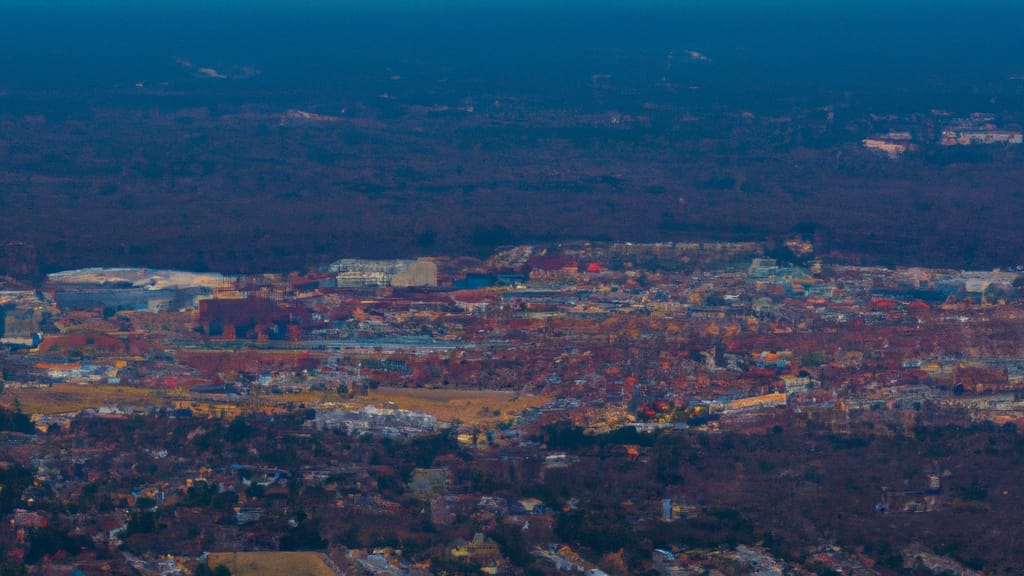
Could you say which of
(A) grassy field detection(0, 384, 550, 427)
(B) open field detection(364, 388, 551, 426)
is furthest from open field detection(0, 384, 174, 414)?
(B) open field detection(364, 388, 551, 426)

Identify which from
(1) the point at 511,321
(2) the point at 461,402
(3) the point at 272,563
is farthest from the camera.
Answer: (1) the point at 511,321

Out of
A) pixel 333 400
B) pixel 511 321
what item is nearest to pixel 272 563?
pixel 333 400

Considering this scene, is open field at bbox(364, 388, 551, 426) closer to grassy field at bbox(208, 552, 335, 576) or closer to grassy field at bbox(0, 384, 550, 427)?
grassy field at bbox(0, 384, 550, 427)

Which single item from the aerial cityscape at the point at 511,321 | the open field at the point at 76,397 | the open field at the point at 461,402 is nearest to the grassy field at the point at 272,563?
the aerial cityscape at the point at 511,321

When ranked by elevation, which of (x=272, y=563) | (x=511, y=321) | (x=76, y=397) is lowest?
(x=272, y=563)

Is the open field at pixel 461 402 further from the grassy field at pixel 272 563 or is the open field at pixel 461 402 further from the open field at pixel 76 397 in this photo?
the grassy field at pixel 272 563

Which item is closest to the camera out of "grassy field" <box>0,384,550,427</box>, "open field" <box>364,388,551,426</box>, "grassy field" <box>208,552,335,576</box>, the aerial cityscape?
"grassy field" <box>208,552,335,576</box>

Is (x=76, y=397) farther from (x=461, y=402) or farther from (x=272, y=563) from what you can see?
(x=272, y=563)
